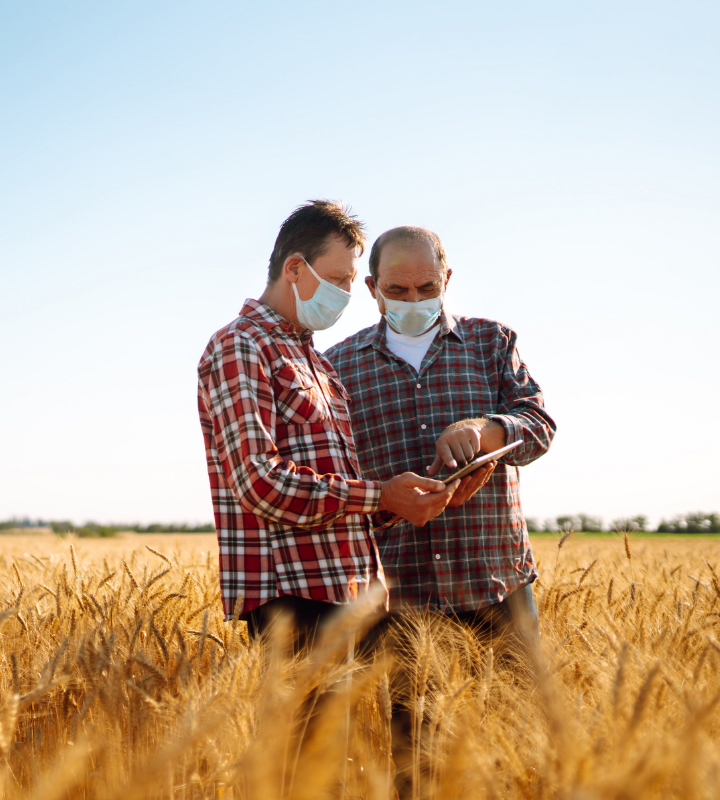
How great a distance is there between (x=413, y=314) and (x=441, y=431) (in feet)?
1.80

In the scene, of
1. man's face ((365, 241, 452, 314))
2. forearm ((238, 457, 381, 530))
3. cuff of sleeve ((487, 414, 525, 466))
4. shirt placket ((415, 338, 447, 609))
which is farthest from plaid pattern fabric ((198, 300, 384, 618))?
man's face ((365, 241, 452, 314))

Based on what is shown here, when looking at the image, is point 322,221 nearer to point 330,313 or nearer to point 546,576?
point 330,313

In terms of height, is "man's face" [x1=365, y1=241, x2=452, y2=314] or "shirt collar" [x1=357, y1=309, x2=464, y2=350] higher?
"man's face" [x1=365, y1=241, x2=452, y2=314]

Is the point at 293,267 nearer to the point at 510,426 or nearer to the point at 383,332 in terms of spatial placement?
the point at 383,332

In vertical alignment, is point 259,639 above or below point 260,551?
below

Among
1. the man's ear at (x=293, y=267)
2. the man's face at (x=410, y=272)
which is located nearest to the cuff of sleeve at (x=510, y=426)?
the man's face at (x=410, y=272)

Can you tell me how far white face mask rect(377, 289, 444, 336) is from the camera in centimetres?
297

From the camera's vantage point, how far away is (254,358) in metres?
1.94

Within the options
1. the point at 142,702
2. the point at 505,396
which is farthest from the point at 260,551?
the point at 505,396

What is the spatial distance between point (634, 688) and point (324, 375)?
4.36ft

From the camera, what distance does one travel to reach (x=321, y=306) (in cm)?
228

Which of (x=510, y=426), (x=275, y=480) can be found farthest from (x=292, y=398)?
(x=510, y=426)

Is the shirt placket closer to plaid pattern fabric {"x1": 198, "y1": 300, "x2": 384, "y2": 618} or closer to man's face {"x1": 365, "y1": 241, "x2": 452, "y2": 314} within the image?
man's face {"x1": 365, "y1": 241, "x2": 452, "y2": 314}

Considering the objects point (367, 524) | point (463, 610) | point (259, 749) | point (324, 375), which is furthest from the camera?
point (463, 610)
